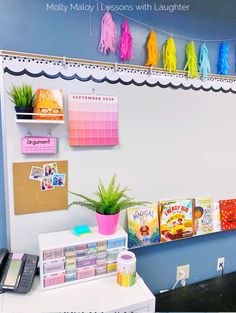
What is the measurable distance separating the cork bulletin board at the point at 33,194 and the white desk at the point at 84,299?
1.06 ft

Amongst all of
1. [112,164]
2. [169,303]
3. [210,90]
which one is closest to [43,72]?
[112,164]

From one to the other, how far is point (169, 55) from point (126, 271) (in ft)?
3.57

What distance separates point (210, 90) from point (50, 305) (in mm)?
1331

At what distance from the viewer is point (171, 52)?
1230 mm

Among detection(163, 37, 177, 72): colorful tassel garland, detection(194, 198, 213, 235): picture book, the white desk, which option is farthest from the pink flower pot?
detection(163, 37, 177, 72): colorful tassel garland

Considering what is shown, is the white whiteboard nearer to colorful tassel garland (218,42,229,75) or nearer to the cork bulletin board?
the cork bulletin board

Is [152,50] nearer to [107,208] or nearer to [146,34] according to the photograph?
[146,34]

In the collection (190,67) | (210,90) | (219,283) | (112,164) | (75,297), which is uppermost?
(190,67)

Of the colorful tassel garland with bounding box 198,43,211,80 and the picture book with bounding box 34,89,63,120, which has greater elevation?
the colorful tassel garland with bounding box 198,43,211,80

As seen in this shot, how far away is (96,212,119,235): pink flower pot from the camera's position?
103 centimetres

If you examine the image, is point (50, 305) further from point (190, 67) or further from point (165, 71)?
point (190, 67)

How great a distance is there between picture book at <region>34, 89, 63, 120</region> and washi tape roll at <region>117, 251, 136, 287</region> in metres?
0.67

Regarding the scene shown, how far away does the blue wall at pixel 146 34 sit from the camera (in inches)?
39.9

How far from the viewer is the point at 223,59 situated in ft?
4.43
